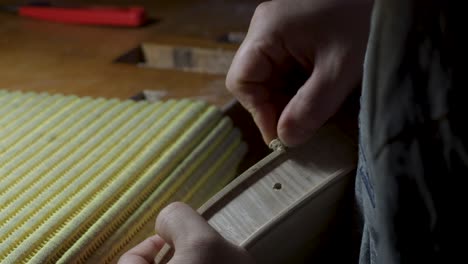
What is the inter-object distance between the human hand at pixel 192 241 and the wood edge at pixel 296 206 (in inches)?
0.9

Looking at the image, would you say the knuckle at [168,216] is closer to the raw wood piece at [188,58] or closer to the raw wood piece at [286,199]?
the raw wood piece at [286,199]

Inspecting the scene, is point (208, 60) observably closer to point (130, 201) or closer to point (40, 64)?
point (40, 64)

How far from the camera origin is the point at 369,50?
462 millimetres

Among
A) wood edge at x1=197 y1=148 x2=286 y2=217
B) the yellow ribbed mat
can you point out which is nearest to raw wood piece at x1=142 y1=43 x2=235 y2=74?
the yellow ribbed mat

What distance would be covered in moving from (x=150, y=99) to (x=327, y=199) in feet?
2.10

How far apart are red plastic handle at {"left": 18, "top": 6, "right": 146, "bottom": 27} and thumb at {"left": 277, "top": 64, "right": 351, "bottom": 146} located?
3.42 feet

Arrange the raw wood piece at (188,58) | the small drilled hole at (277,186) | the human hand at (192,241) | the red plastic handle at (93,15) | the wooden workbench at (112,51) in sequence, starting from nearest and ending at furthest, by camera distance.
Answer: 1. the human hand at (192,241)
2. the small drilled hole at (277,186)
3. the wooden workbench at (112,51)
4. the raw wood piece at (188,58)
5. the red plastic handle at (93,15)

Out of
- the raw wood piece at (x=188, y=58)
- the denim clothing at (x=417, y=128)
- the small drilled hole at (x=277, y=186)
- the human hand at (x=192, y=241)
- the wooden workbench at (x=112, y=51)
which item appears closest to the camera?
the denim clothing at (x=417, y=128)

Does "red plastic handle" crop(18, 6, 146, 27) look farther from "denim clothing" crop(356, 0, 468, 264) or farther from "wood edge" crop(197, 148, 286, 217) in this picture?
"denim clothing" crop(356, 0, 468, 264)

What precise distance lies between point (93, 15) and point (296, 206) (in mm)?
1202

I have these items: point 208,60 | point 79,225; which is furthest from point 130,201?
point 208,60

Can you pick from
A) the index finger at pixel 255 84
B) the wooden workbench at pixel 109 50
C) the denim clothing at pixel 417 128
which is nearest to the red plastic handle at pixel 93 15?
the wooden workbench at pixel 109 50

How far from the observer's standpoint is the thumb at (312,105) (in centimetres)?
74

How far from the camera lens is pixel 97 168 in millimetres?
913
